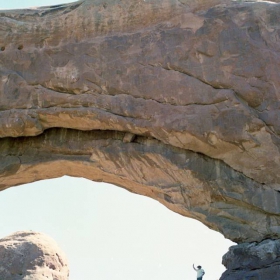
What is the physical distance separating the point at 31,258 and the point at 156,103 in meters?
6.71

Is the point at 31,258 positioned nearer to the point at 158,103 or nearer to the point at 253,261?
the point at 158,103

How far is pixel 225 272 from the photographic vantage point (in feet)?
33.5

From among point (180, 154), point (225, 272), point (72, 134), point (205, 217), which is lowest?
point (225, 272)

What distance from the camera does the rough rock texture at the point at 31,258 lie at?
15461 millimetres

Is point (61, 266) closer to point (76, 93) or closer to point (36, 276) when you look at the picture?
point (36, 276)

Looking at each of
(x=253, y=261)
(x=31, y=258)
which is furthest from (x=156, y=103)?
(x=31, y=258)

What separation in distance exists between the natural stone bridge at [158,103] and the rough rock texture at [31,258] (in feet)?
11.8

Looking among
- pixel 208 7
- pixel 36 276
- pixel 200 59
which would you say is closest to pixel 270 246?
pixel 200 59

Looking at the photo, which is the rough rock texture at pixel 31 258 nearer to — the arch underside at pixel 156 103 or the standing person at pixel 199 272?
the arch underside at pixel 156 103

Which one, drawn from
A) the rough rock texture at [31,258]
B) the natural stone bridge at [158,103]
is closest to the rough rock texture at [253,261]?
the natural stone bridge at [158,103]

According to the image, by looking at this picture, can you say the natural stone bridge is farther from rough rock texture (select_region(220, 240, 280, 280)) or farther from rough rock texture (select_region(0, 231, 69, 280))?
rough rock texture (select_region(0, 231, 69, 280))

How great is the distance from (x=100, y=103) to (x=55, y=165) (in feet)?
5.72

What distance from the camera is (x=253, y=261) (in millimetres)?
10023

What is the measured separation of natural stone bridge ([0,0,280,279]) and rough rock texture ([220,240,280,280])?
1.3 inches
